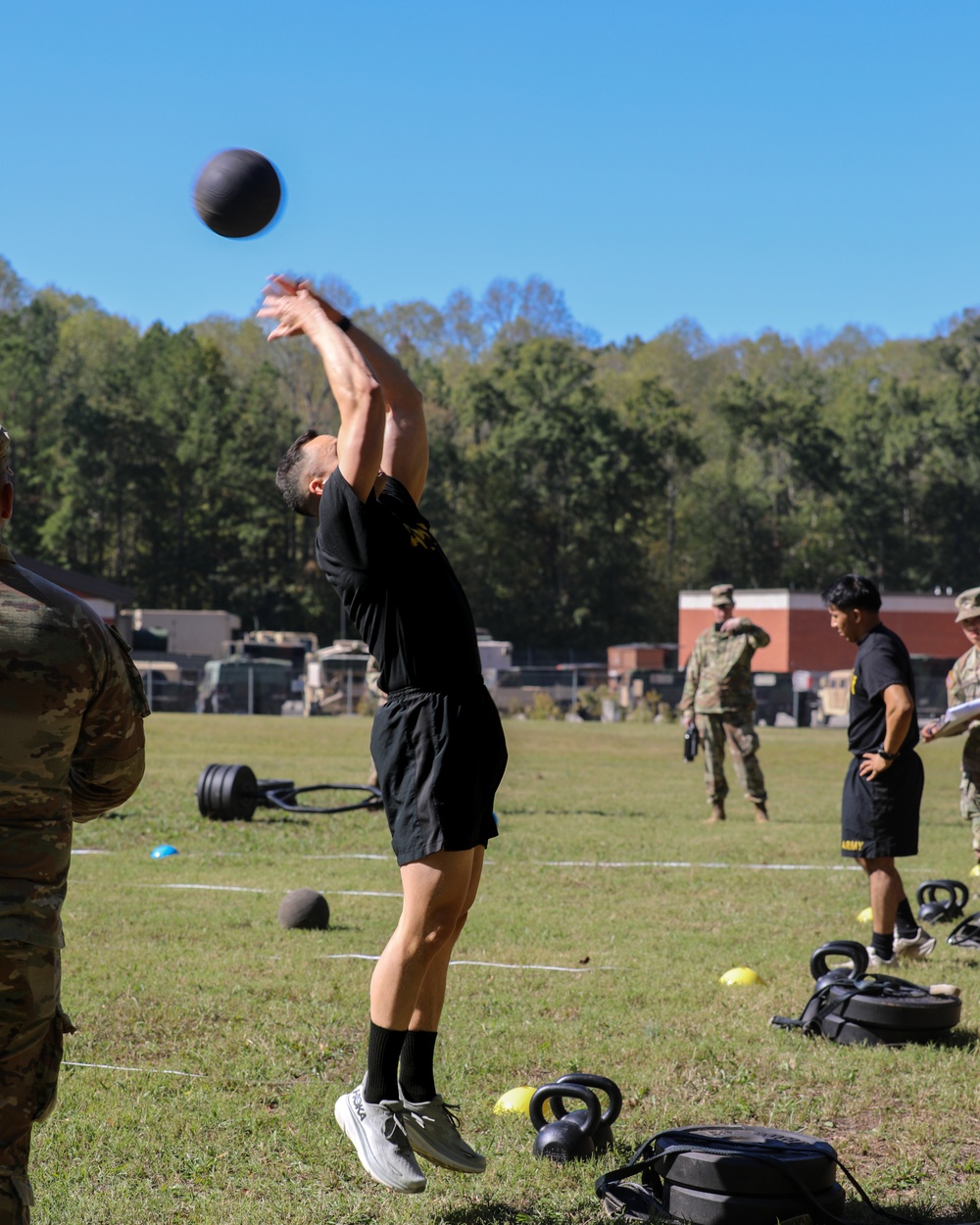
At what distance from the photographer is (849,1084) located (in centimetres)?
504

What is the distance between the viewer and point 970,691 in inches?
376

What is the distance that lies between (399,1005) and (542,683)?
36323mm

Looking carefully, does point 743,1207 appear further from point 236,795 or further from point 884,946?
point 236,795

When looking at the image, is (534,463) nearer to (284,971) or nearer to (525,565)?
(525,565)

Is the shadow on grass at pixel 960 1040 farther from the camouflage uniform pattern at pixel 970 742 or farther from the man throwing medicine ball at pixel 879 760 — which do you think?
the camouflage uniform pattern at pixel 970 742

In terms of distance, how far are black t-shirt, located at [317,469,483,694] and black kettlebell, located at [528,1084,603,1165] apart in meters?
1.36

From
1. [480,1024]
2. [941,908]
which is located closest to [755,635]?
[941,908]

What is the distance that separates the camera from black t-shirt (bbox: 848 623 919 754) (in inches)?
267

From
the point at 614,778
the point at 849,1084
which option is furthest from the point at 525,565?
the point at 849,1084

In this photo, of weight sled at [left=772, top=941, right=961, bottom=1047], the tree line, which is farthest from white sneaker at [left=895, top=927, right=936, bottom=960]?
the tree line

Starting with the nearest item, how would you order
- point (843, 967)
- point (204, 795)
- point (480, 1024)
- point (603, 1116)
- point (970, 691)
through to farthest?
1. point (603, 1116)
2. point (480, 1024)
3. point (843, 967)
4. point (970, 691)
5. point (204, 795)

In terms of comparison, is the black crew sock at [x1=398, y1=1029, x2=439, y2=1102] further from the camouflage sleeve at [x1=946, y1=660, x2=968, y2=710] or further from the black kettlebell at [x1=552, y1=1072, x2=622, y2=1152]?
the camouflage sleeve at [x1=946, y1=660, x2=968, y2=710]

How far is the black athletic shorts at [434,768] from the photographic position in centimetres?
390

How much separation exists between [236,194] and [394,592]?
64.7 inches
